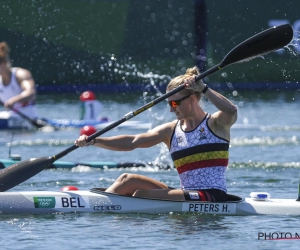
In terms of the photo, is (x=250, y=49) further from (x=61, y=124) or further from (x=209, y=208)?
(x=61, y=124)

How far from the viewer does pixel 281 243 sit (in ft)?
23.2

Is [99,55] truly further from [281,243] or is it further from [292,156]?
[281,243]

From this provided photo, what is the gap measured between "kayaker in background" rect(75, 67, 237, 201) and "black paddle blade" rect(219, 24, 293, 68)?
2.10ft

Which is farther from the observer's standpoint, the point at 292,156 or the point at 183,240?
the point at 292,156

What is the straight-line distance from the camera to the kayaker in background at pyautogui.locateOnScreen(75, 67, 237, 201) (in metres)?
7.92

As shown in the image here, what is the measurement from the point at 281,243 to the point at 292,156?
6.53 meters

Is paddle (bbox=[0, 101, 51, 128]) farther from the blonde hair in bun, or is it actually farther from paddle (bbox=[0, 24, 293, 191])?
the blonde hair in bun

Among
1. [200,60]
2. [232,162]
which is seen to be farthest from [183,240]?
[200,60]

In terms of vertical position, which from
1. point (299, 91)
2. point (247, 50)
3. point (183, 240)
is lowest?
point (183, 240)

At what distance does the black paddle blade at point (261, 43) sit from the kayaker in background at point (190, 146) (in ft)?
2.10

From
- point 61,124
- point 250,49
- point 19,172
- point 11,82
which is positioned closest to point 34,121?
point 61,124

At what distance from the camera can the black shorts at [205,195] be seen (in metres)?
7.95

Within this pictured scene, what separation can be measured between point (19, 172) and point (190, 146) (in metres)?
1.80

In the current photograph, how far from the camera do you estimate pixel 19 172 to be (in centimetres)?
874
